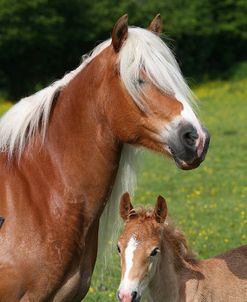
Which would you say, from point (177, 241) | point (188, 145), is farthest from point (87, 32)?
point (188, 145)

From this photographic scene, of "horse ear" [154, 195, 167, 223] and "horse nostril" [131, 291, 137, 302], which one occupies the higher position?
"horse ear" [154, 195, 167, 223]

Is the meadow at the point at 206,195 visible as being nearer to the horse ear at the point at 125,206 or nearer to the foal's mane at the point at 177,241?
the horse ear at the point at 125,206

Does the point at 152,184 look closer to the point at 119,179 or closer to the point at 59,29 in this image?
the point at 119,179

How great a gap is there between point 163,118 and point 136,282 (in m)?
1.03

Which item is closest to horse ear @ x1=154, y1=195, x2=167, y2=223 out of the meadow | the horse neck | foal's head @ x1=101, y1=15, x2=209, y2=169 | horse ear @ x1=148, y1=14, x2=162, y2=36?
the meadow

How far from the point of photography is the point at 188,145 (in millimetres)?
4250

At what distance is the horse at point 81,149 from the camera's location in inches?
171

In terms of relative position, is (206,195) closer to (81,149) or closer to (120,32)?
(81,149)

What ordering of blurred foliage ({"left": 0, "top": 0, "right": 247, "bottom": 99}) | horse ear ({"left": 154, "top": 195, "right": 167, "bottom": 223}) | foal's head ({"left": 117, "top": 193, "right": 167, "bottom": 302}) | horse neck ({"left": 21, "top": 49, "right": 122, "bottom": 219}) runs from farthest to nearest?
blurred foliage ({"left": 0, "top": 0, "right": 247, "bottom": 99}), horse ear ({"left": 154, "top": 195, "right": 167, "bottom": 223}), foal's head ({"left": 117, "top": 193, "right": 167, "bottom": 302}), horse neck ({"left": 21, "top": 49, "right": 122, "bottom": 219})

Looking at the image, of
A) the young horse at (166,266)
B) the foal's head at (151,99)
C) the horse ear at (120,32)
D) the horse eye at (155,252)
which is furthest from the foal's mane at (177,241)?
the horse ear at (120,32)

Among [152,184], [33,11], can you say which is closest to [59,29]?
[33,11]

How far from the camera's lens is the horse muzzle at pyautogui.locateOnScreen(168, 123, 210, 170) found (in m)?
4.23

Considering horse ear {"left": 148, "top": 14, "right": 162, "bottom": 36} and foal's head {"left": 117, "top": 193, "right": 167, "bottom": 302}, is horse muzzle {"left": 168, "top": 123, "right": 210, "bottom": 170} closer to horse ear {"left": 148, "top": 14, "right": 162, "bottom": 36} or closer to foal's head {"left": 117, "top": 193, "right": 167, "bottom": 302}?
foal's head {"left": 117, "top": 193, "right": 167, "bottom": 302}

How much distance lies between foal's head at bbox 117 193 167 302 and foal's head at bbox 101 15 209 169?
61 centimetres
